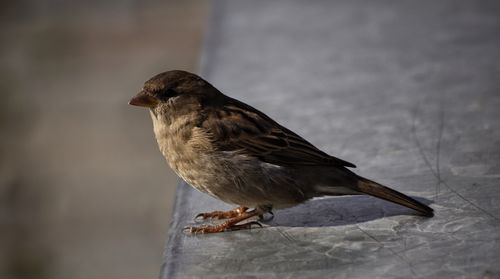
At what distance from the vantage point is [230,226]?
327cm

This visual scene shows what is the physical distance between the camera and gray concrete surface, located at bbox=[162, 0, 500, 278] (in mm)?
2805

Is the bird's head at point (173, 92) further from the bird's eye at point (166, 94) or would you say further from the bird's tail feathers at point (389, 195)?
the bird's tail feathers at point (389, 195)

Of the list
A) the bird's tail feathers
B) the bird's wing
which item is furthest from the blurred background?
the bird's tail feathers

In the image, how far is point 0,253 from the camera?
614 cm

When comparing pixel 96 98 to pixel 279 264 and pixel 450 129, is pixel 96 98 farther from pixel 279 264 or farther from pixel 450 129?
pixel 279 264

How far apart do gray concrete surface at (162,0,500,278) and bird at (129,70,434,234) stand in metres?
0.09

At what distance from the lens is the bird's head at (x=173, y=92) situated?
3.57 meters

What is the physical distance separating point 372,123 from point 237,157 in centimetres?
80

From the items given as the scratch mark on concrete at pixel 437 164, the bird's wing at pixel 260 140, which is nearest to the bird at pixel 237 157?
the bird's wing at pixel 260 140

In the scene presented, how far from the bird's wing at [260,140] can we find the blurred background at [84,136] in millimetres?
2727

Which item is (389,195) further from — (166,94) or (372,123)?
(166,94)

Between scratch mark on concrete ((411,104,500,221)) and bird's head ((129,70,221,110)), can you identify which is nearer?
scratch mark on concrete ((411,104,500,221))

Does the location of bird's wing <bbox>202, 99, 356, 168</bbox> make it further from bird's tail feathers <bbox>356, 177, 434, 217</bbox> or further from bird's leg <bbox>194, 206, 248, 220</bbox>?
bird's leg <bbox>194, 206, 248, 220</bbox>

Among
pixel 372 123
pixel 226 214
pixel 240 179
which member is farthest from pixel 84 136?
pixel 240 179
